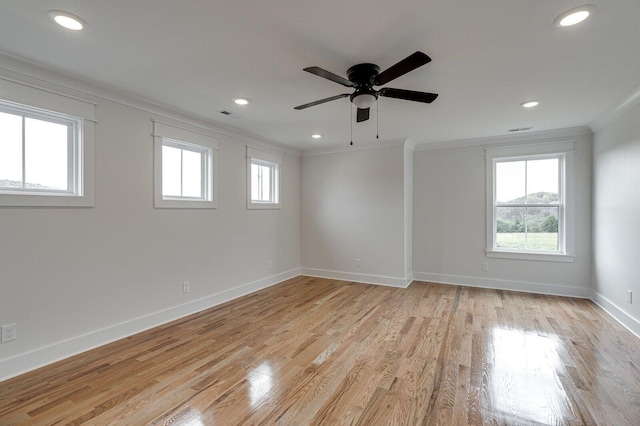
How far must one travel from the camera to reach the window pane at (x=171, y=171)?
139 inches

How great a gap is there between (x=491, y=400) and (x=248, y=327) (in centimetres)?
232

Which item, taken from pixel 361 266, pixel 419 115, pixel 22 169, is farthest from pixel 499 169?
pixel 22 169

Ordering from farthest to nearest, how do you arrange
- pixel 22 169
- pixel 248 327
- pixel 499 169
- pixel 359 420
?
1. pixel 499 169
2. pixel 248 327
3. pixel 22 169
4. pixel 359 420

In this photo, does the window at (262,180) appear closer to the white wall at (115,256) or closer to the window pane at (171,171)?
the white wall at (115,256)

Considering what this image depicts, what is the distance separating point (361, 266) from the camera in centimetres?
530

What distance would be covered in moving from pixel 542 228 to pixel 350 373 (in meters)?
4.13

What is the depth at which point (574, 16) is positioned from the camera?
69.3 inches

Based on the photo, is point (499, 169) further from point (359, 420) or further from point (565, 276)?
point (359, 420)

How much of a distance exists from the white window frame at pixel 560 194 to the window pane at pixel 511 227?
79 millimetres

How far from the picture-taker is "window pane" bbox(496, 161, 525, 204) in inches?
188

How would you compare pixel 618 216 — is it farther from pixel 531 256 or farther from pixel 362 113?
pixel 362 113

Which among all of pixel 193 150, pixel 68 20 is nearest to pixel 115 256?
pixel 193 150

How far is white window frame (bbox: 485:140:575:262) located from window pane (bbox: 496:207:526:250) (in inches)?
3.1

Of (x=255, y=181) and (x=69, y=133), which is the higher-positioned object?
(x=69, y=133)
